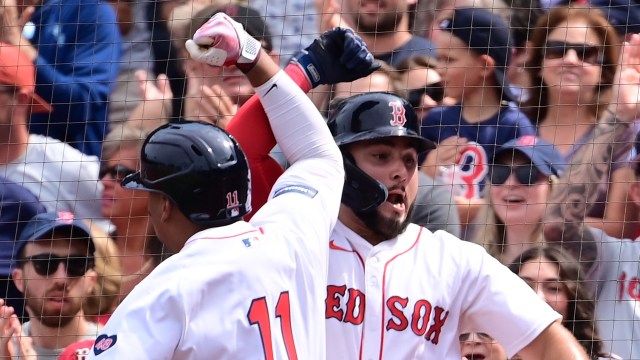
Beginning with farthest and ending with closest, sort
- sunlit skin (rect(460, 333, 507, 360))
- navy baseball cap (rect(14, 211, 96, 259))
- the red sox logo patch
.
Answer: navy baseball cap (rect(14, 211, 96, 259)), sunlit skin (rect(460, 333, 507, 360)), the red sox logo patch

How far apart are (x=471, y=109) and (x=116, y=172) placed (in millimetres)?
1443

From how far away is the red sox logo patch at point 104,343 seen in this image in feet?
Answer: 7.28

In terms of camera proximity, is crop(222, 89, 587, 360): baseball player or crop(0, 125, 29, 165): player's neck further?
crop(0, 125, 29, 165): player's neck

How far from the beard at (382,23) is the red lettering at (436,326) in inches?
79.0

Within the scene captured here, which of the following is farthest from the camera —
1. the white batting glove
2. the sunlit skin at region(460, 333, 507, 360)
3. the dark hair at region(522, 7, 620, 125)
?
the dark hair at region(522, 7, 620, 125)

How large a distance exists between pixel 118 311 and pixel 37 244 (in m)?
2.52

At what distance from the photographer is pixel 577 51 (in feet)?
15.1

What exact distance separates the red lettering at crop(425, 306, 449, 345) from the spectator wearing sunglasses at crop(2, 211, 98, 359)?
1797mm

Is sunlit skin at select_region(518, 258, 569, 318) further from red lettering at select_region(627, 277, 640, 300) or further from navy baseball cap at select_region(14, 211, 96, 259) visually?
navy baseball cap at select_region(14, 211, 96, 259)

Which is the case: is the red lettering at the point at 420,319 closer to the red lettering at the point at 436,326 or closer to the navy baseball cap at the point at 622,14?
the red lettering at the point at 436,326

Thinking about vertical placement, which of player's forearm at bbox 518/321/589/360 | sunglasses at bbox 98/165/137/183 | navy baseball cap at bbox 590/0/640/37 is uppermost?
navy baseball cap at bbox 590/0/640/37

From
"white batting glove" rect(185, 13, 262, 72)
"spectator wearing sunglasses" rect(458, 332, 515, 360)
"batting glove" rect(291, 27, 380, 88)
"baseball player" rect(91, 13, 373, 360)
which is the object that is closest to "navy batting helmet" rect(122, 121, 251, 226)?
"baseball player" rect(91, 13, 373, 360)

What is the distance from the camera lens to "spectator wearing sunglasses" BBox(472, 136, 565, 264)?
14.4 feet

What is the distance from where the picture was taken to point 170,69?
515 centimetres
